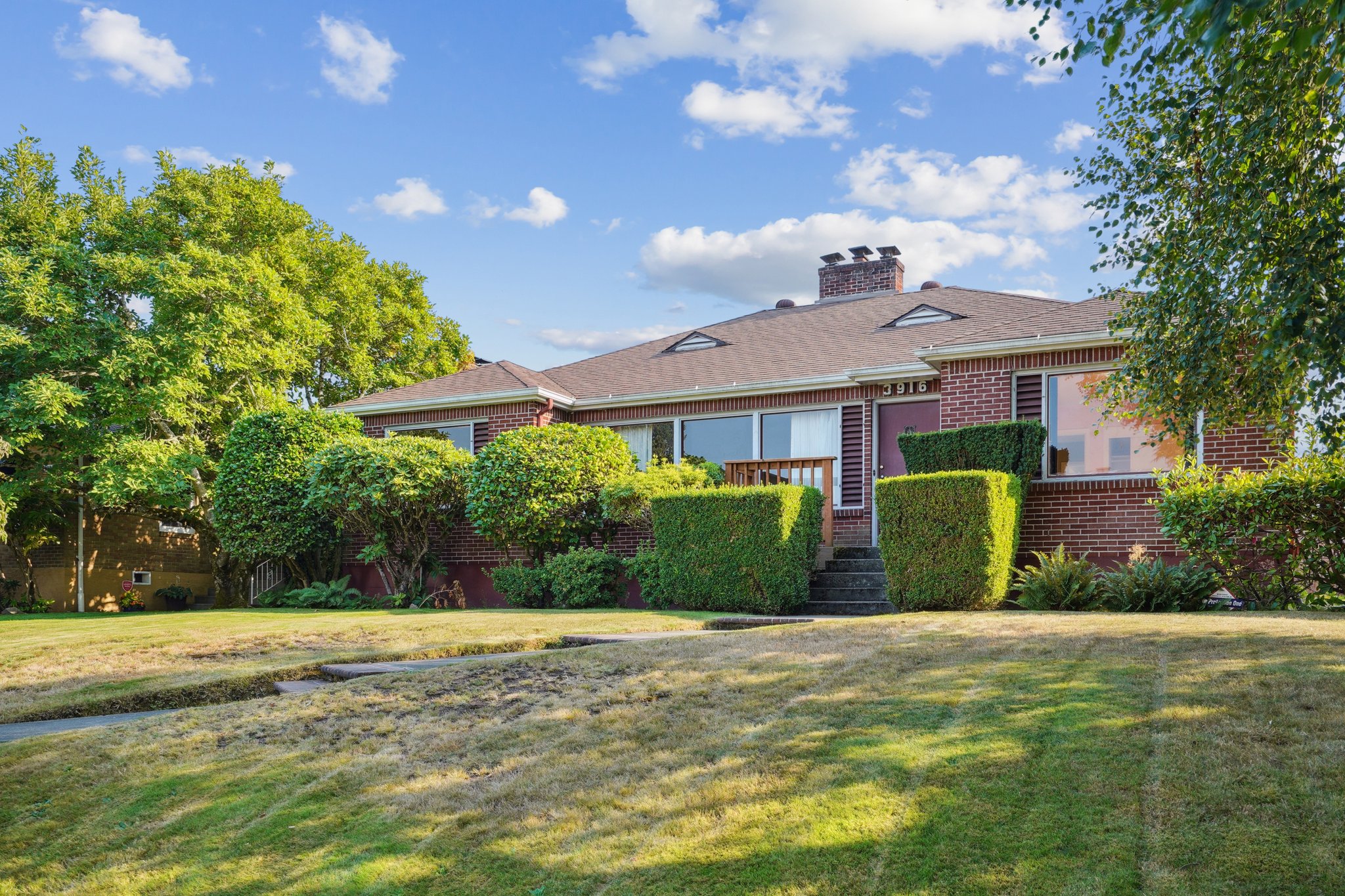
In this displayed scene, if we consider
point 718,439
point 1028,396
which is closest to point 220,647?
point 718,439

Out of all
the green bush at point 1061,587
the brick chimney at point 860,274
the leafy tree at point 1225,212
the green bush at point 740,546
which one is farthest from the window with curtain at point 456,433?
the leafy tree at point 1225,212

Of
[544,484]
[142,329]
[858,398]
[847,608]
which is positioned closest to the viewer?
[847,608]

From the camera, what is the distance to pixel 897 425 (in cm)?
1465

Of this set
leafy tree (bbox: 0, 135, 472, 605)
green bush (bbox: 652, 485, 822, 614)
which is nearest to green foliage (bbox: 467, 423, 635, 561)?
green bush (bbox: 652, 485, 822, 614)

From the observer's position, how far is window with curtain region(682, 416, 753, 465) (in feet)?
52.2

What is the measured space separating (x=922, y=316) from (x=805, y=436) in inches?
134

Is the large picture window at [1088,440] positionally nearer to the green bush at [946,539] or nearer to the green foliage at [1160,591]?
the green bush at [946,539]

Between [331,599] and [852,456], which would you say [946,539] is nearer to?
[852,456]

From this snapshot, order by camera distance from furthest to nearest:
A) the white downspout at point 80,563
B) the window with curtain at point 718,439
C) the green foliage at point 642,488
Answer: the white downspout at point 80,563 → the window with curtain at point 718,439 → the green foliage at point 642,488

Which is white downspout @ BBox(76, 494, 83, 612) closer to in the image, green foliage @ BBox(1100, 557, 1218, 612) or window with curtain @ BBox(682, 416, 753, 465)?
window with curtain @ BBox(682, 416, 753, 465)

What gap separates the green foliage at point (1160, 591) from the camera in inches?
387

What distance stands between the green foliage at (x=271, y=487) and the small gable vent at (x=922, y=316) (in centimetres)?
987

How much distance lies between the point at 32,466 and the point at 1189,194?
70.0ft

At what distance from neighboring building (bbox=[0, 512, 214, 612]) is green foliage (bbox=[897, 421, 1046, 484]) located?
1824 centimetres
